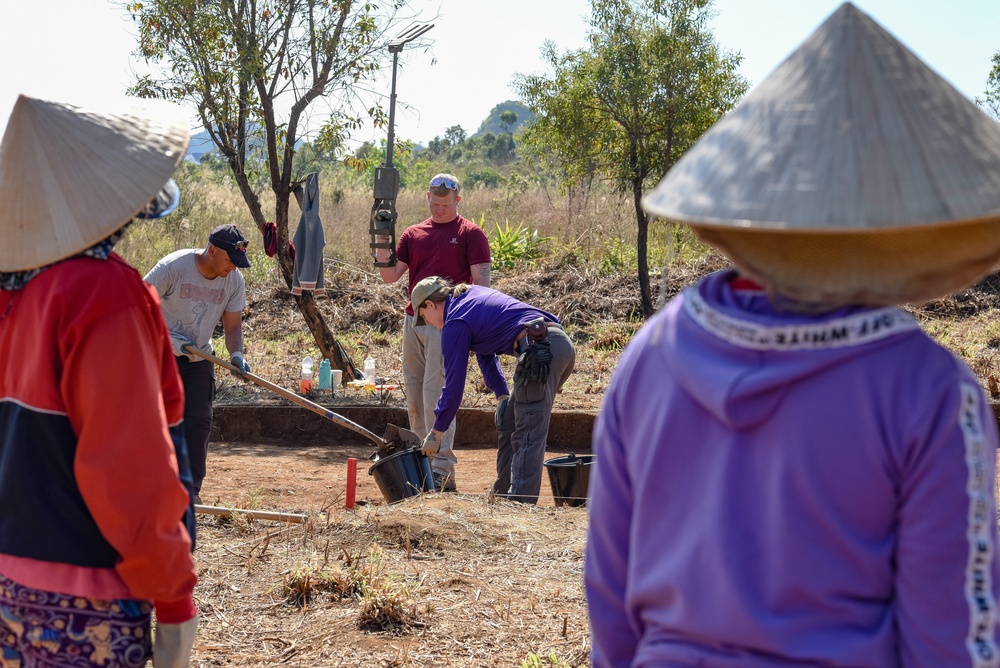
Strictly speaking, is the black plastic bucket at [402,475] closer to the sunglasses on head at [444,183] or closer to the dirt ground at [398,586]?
the dirt ground at [398,586]

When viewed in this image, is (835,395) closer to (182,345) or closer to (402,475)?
(182,345)

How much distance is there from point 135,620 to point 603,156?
13.6m

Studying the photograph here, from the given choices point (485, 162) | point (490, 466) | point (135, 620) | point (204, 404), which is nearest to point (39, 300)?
point (135, 620)

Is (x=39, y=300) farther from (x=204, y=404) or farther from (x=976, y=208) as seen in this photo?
(x=204, y=404)

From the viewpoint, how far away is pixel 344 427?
10109 mm

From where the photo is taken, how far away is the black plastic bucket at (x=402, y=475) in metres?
6.67

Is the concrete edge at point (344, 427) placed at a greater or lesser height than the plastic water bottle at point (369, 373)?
lesser

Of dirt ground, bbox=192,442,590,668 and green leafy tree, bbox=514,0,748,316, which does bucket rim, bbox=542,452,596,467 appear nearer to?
dirt ground, bbox=192,442,590,668

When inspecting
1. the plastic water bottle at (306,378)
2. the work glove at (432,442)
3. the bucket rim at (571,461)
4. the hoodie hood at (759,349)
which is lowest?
the plastic water bottle at (306,378)

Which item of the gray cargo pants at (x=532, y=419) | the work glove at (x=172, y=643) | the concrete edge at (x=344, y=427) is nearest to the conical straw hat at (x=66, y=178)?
the work glove at (x=172, y=643)

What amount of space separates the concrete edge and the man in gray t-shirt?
3944 mm

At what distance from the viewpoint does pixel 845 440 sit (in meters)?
1.26

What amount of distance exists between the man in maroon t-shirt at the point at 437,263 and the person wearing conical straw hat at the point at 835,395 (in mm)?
6122

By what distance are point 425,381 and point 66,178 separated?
18.2 feet
